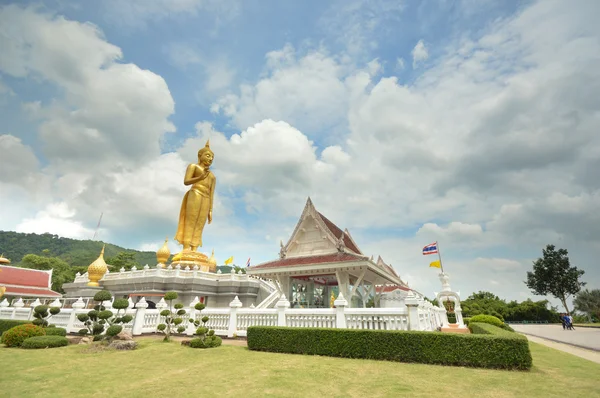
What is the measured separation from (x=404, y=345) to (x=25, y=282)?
45492mm

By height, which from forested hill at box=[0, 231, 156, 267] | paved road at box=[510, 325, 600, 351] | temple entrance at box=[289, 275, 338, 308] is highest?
forested hill at box=[0, 231, 156, 267]

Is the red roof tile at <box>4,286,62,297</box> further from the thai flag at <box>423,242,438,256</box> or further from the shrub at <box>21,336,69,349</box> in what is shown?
the thai flag at <box>423,242,438,256</box>

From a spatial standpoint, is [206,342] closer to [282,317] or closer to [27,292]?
[282,317]

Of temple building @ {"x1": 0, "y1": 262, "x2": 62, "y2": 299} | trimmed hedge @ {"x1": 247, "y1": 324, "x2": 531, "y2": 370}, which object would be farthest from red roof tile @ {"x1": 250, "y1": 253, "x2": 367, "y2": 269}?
temple building @ {"x1": 0, "y1": 262, "x2": 62, "y2": 299}

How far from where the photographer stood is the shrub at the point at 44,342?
12696 mm

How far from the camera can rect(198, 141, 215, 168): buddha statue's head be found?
36.3m

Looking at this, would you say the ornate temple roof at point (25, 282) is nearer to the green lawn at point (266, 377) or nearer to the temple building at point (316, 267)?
the temple building at point (316, 267)

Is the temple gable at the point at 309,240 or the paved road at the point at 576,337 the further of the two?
the temple gable at the point at 309,240

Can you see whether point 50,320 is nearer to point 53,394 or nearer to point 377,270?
point 53,394

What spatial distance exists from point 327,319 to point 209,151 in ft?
95.2

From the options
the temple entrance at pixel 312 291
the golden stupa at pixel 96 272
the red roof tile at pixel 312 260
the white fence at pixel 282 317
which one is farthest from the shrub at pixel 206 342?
the golden stupa at pixel 96 272

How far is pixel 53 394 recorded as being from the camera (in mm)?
6957

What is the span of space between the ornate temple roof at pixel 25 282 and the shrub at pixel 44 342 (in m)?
29.2

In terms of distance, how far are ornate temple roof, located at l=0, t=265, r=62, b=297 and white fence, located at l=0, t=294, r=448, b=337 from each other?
1813 cm
